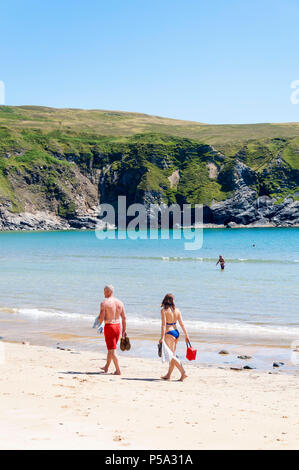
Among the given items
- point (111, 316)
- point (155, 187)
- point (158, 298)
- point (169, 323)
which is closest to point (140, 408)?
point (169, 323)

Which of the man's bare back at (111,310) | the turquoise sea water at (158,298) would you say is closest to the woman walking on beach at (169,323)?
the man's bare back at (111,310)

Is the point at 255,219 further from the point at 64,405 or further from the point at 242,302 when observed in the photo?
the point at 64,405

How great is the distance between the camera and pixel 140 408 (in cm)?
936

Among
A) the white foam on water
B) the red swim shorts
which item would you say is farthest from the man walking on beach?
the white foam on water

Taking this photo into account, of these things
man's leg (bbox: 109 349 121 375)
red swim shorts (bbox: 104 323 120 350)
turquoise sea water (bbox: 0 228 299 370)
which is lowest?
turquoise sea water (bbox: 0 228 299 370)

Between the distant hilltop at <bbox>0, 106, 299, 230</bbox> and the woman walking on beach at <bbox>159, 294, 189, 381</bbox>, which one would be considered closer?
the woman walking on beach at <bbox>159, 294, 189, 381</bbox>

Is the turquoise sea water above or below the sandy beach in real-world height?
below

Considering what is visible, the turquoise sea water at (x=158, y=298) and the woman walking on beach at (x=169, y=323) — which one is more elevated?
the woman walking on beach at (x=169, y=323)

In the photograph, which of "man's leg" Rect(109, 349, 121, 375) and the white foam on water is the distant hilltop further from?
"man's leg" Rect(109, 349, 121, 375)

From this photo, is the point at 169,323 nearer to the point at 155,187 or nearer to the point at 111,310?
the point at 111,310

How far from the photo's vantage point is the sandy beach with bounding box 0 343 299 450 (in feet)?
24.2

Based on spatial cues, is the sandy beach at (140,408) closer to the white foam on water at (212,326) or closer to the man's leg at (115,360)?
the man's leg at (115,360)

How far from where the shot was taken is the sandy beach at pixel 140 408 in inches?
291
